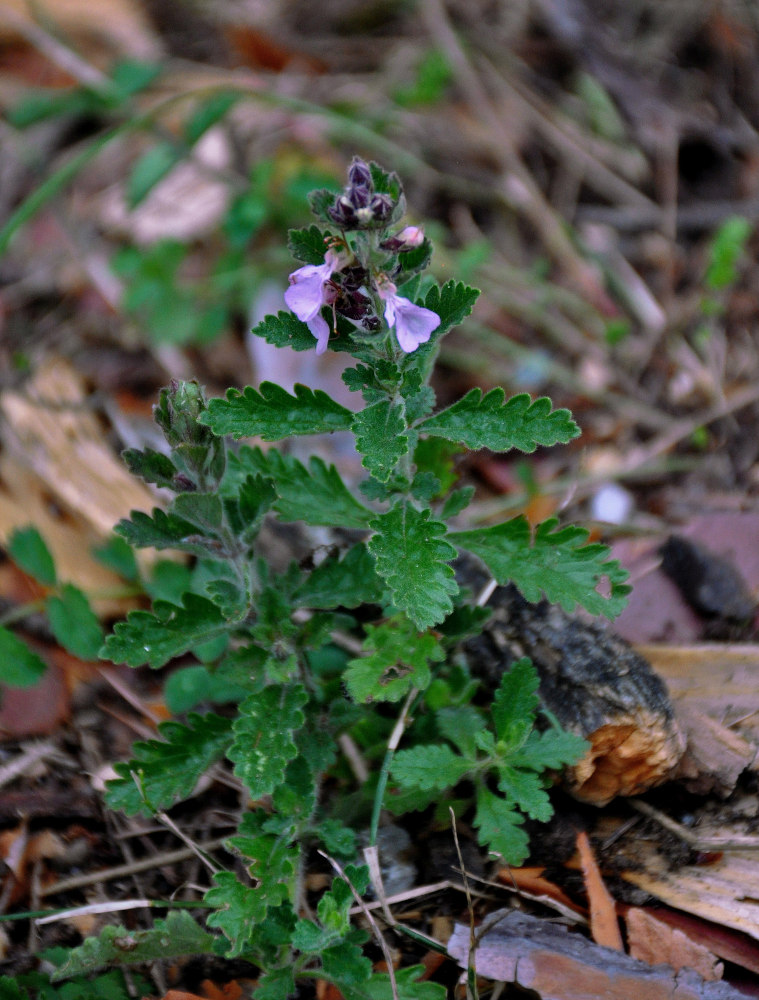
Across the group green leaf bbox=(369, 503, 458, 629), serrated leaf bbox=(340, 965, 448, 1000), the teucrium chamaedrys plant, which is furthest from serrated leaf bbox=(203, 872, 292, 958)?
green leaf bbox=(369, 503, 458, 629)

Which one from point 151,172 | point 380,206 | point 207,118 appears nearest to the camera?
point 380,206

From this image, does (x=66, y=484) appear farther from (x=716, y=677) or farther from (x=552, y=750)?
(x=716, y=677)

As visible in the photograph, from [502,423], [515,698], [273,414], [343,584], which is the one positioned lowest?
[515,698]

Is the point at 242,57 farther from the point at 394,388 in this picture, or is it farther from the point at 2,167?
the point at 394,388

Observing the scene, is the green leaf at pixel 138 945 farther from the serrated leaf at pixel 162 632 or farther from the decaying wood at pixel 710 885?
the decaying wood at pixel 710 885

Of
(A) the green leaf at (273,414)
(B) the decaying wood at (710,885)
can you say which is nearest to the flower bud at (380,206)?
(A) the green leaf at (273,414)

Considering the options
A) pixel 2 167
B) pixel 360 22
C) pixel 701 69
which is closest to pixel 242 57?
pixel 360 22

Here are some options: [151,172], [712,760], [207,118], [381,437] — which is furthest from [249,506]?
[151,172]
